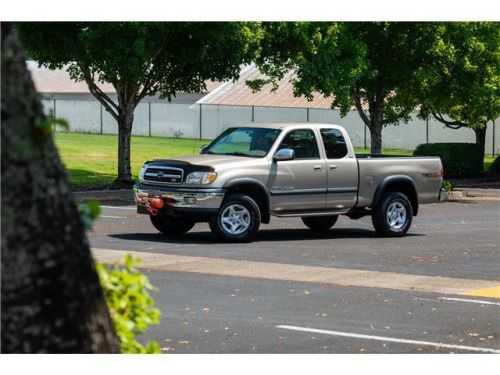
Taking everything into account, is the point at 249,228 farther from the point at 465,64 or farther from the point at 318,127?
the point at 465,64

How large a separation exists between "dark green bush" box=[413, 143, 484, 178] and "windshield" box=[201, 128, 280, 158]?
18839 millimetres

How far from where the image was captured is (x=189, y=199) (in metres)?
18.1

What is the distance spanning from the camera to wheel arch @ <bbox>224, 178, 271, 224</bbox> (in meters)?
18.3

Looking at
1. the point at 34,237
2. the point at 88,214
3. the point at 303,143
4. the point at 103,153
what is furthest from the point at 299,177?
the point at 103,153

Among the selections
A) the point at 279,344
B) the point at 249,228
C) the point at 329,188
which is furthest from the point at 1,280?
the point at 329,188

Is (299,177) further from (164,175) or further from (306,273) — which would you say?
(306,273)

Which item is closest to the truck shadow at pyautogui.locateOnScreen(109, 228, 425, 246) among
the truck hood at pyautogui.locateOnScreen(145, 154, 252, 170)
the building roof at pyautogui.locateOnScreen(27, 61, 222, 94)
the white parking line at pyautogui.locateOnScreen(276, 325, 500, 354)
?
the truck hood at pyautogui.locateOnScreen(145, 154, 252, 170)

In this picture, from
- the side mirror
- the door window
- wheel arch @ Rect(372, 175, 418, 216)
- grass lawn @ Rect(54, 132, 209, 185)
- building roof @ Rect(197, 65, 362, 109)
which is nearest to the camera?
the side mirror

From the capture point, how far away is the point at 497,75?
1336 inches

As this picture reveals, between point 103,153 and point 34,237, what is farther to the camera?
point 103,153

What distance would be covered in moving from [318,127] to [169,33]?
894 centimetres

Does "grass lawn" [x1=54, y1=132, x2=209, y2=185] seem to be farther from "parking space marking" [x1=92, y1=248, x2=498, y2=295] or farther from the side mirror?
"parking space marking" [x1=92, y1=248, x2=498, y2=295]

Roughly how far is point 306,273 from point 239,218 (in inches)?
142

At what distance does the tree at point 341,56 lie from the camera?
3002 cm
